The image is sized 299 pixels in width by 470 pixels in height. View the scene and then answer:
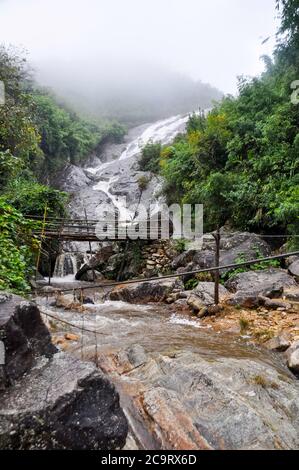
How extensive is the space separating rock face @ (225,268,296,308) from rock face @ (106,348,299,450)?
266 centimetres

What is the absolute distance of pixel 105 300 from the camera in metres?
8.59

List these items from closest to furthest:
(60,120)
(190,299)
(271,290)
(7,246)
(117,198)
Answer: (7,246), (271,290), (190,299), (117,198), (60,120)

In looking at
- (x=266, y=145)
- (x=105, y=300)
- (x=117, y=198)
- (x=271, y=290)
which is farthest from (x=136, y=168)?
(x=271, y=290)

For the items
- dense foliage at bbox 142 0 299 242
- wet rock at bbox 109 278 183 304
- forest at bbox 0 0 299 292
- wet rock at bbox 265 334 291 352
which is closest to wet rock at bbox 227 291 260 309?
wet rock at bbox 265 334 291 352

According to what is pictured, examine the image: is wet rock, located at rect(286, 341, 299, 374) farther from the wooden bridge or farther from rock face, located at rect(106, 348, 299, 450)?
the wooden bridge

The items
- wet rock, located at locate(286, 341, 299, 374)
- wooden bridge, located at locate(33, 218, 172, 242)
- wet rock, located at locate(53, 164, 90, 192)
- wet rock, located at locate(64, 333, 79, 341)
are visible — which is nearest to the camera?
wet rock, located at locate(286, 341, 299, 374)

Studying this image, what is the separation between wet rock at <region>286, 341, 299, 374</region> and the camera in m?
3.70

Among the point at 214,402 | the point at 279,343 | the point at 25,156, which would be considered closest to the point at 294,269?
the point at 279,343

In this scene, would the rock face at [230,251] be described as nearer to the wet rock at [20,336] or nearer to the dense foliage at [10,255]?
the dense foliage at [10,255]

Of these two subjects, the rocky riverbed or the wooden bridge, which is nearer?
the rocky riverbed

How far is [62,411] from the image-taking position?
202 cm

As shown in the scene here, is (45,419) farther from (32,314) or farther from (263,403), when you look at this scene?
(263,403)

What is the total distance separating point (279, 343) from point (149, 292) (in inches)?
172

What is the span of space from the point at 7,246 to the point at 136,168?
23.3 meters
